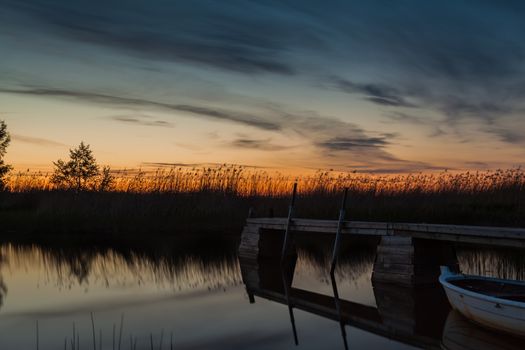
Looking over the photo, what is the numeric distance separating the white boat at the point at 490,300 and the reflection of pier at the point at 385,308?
0.61 m

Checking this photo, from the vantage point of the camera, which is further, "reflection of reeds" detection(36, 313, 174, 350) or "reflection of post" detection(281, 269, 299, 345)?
"reflection of post" detection(281, 269, 299, 345)

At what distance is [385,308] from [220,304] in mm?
3091

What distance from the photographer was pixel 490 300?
7.71m

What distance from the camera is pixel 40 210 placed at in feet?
73.4

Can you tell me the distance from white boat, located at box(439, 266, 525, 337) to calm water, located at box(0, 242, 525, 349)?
0.23 m

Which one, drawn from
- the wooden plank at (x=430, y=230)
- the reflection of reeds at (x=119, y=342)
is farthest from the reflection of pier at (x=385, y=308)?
the reflection of reeds at (x=119, y=342)

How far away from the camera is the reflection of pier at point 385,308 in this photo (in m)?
8.70

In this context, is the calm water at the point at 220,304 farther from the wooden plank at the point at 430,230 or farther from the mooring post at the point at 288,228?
the wooden plank at the point at 430,230

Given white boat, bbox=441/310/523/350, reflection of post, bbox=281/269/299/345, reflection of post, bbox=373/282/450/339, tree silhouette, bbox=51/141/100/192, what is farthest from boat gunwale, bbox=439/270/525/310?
tree silhouette, bbox=51/141/100/192

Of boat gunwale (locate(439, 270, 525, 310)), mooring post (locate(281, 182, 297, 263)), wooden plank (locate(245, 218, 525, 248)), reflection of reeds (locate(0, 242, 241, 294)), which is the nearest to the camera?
boat gunwale (locate(439, 270, 525, 310))

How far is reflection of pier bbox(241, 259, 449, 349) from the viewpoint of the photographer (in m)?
8.70

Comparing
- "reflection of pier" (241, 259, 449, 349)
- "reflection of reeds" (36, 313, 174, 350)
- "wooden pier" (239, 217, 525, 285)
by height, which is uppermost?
"wooden pier" (239, 217, 525, 285)

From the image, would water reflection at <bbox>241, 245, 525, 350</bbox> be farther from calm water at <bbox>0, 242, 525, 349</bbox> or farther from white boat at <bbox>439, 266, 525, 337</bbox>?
white boat at <bbox>439, 266, 525, 337</bbox>

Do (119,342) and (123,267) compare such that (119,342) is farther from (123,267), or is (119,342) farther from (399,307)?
(123,267)
